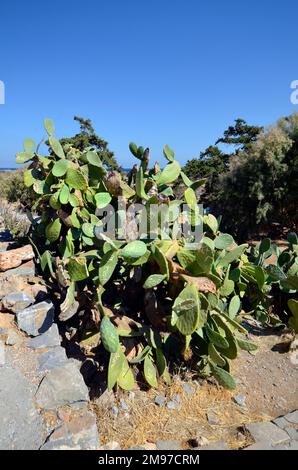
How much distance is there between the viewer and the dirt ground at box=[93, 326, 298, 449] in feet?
5.59

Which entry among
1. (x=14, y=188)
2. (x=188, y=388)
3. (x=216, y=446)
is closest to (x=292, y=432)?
(x=216, y=446)

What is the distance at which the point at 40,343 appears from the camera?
198 centimetres

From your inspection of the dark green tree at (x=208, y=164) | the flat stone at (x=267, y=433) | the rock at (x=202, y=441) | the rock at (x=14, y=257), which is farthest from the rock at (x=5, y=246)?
the dark green tree at (x=208, y=164)

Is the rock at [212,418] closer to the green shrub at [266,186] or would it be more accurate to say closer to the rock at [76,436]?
the rock at [76,436]

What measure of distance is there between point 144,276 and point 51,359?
726 millimetres

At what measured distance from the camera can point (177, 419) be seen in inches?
72.2

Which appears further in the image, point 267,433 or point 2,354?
point 2,354

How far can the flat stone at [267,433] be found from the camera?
5.58 feet

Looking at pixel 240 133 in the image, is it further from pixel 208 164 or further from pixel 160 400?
pixel 160 400

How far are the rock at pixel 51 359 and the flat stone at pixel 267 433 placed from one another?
103 cm

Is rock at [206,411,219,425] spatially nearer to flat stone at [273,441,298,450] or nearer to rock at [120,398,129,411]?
flat stone at [273,441,298,450]

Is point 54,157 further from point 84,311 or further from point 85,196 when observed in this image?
point 84,311

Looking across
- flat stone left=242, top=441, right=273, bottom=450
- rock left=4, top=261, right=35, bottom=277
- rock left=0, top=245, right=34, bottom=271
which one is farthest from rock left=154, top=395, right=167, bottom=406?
rock left=0, top=245, right=34, bottom=271

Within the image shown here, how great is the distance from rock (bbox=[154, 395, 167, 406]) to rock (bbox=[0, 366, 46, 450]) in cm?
65
